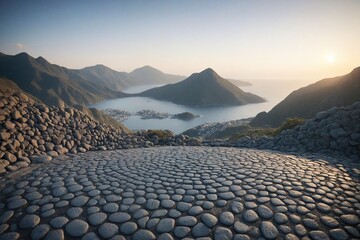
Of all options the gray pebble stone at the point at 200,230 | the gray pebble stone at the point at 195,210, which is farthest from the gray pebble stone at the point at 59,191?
the gray pebble stone at the point at 200,230

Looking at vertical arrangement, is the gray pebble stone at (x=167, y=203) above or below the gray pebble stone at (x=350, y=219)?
below

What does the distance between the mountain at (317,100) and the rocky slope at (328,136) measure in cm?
4507

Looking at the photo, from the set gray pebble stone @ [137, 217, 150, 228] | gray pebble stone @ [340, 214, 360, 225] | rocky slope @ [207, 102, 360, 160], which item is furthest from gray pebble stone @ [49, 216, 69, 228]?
rocky slope @ [207, 102, 360, 160]

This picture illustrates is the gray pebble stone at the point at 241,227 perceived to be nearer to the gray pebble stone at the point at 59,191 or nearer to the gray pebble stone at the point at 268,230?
the gray pebble stone at the point at 268,230

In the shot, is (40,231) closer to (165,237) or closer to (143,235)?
(143,235)

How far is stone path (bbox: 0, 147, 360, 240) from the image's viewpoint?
14.0 feet

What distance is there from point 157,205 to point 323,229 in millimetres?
3279

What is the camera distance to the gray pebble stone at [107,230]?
4.13 meters

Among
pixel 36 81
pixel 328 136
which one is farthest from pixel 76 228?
pixel 36 81

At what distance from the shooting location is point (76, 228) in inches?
170

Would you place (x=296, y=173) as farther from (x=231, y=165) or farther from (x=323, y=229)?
(x=323, y=229)

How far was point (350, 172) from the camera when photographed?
7250 millimetres

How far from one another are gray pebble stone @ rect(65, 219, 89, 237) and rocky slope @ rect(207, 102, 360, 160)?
371 inches

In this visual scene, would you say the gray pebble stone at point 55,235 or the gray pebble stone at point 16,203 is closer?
the gray pebble stone at point 55,235
